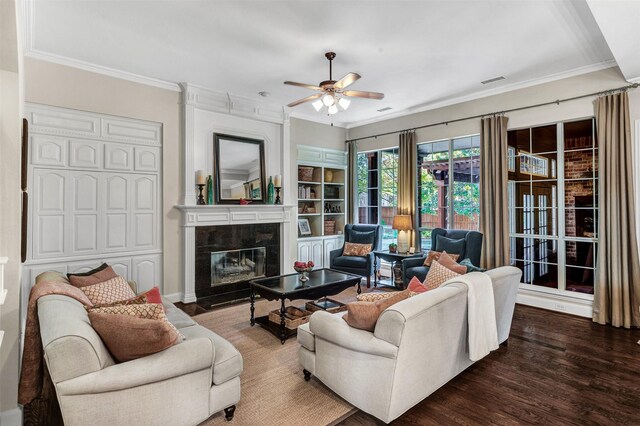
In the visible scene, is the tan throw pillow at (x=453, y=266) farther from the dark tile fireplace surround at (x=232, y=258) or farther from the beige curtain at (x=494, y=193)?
the dark tile fireplace surround at (x=232, y=258)

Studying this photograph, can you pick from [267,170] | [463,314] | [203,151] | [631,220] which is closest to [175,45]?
[203,151]

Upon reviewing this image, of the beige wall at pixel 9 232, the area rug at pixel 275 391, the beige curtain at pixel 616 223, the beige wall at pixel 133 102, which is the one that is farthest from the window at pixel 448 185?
the beige wall at pixel 9 232

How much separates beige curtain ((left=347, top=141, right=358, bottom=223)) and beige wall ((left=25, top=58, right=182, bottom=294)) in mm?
3454

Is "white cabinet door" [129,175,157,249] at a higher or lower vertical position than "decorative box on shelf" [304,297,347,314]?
higher

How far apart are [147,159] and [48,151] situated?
3.45 ft

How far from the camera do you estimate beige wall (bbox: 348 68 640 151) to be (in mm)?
4121

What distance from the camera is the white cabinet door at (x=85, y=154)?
13.3ft

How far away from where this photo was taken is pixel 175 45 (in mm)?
3646

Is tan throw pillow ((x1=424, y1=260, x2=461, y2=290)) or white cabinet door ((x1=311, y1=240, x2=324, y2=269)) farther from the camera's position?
white cabinet door ((x1=311, y1=240, x2=324, y2=269))

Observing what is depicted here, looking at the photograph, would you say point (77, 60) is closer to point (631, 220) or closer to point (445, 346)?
point (445, 346)

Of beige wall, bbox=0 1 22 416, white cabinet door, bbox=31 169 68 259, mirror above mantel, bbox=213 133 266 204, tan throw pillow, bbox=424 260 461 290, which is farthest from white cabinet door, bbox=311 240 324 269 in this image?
beige wall, bbox=0 1 22 416

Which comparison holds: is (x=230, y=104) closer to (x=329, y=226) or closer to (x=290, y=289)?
(x=329, y=226)

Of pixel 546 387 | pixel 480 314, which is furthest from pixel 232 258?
pixel 546 387

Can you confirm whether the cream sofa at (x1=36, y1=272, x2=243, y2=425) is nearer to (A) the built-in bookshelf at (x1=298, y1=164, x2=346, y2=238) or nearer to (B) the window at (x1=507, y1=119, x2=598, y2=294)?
(B) the window at (x1=507, y1=119, x2=598, y2=294)
